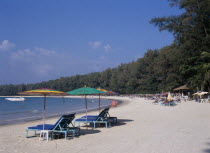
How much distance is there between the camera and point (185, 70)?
3203cm

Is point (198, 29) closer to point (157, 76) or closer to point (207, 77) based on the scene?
point (207, 77)

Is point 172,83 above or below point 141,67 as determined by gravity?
below

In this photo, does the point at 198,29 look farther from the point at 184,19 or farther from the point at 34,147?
the point at 34,147

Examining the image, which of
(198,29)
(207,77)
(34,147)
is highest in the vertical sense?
(198,29)

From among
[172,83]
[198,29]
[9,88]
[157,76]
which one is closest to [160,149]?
[198,29]

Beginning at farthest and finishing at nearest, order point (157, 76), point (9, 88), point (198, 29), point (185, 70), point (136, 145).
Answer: point (9, 88) → point (157, 76) → point (185, 70) → point (198, 29) → point (136, 145)

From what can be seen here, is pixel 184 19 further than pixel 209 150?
Yes

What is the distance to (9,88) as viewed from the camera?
516ft

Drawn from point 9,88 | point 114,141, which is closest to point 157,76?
point 114,141

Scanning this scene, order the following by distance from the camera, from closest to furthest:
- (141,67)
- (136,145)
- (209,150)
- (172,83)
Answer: (209,150)
(136,145)
(172,83)
(141,67)

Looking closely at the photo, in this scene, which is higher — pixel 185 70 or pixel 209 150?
pixel 185 70

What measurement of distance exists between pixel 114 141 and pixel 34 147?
2.33 meters

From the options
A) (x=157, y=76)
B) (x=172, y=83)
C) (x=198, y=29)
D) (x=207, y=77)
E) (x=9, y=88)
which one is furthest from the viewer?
(x=9, y=88)

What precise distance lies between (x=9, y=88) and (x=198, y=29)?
151 m
